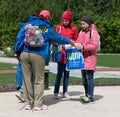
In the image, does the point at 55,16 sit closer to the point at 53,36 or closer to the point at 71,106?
the point at 71,106

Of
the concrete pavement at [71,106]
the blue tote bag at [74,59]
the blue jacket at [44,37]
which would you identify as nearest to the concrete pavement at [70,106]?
the concrete pavement at [71,106]

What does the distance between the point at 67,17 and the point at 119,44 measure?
21708mm

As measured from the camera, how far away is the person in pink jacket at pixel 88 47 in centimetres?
908

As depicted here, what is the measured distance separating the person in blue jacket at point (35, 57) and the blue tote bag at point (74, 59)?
25.0 inches

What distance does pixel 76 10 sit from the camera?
3547 cm

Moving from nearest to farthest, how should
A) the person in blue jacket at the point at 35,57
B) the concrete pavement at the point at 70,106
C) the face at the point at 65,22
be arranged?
the concrete pavement at the point at 70,106
the person in blue jacket at the point at 35,57
the face at the point at 65,22

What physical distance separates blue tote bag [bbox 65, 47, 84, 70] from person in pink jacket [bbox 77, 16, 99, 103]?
0.08 m

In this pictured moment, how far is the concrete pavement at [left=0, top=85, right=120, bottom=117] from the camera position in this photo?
8266mm

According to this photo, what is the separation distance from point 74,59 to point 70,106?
913mm

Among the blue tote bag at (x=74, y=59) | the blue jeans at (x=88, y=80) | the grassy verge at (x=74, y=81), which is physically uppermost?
the blue tote bag at (x=74, y=59)

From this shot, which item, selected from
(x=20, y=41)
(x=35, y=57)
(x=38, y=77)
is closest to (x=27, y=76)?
(x=38, y=77)

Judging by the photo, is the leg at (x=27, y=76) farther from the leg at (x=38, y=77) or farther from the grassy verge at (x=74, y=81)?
the grassy verge at (x=74, y=81)

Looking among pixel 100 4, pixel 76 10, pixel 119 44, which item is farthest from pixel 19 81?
pixel 100 4

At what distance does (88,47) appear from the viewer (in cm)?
903
